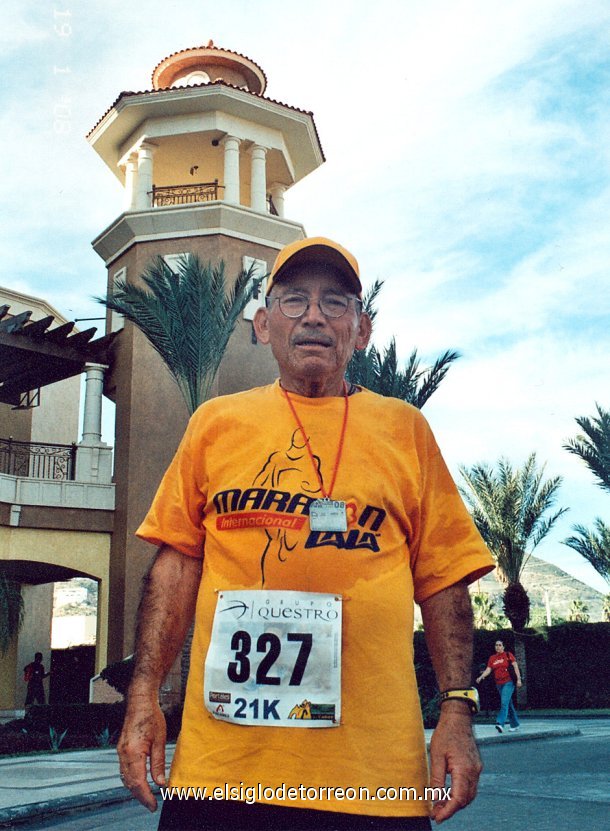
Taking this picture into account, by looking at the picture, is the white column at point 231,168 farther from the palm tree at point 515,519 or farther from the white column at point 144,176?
the palm tree at point 515,519

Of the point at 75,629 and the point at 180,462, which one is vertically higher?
the point at 75,629

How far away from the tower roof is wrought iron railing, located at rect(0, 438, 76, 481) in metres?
9.17

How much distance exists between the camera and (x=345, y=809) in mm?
1925

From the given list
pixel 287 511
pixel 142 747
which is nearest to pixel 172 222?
pixel 287 511

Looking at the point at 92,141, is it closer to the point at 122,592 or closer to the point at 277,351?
the point at 122,592

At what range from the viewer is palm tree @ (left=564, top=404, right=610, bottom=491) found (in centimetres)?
2044

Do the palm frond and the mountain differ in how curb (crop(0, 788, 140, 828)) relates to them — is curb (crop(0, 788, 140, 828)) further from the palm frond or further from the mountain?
the mountain

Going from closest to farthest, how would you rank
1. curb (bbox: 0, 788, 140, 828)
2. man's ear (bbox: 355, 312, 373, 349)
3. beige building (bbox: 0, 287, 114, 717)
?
1. man's ear (bbox: 355, 312, 373, 349)
2. curb (bbox: 0, 788, 140, 828)
3. beige building (bbox: 0, 287, 114, 717)

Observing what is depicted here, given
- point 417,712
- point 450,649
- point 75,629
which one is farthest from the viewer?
point 75,629

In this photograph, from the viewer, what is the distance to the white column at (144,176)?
69.1 feet

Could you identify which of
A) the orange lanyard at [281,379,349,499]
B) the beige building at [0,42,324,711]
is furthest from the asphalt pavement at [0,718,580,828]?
the beige building at [0,42,324,711]

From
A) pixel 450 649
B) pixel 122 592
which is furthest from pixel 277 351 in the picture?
pixel 122 592

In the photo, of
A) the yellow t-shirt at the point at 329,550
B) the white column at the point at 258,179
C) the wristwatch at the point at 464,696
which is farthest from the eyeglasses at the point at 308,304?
the white column at the point at 258,179

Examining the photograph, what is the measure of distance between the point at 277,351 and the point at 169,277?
13892mm
